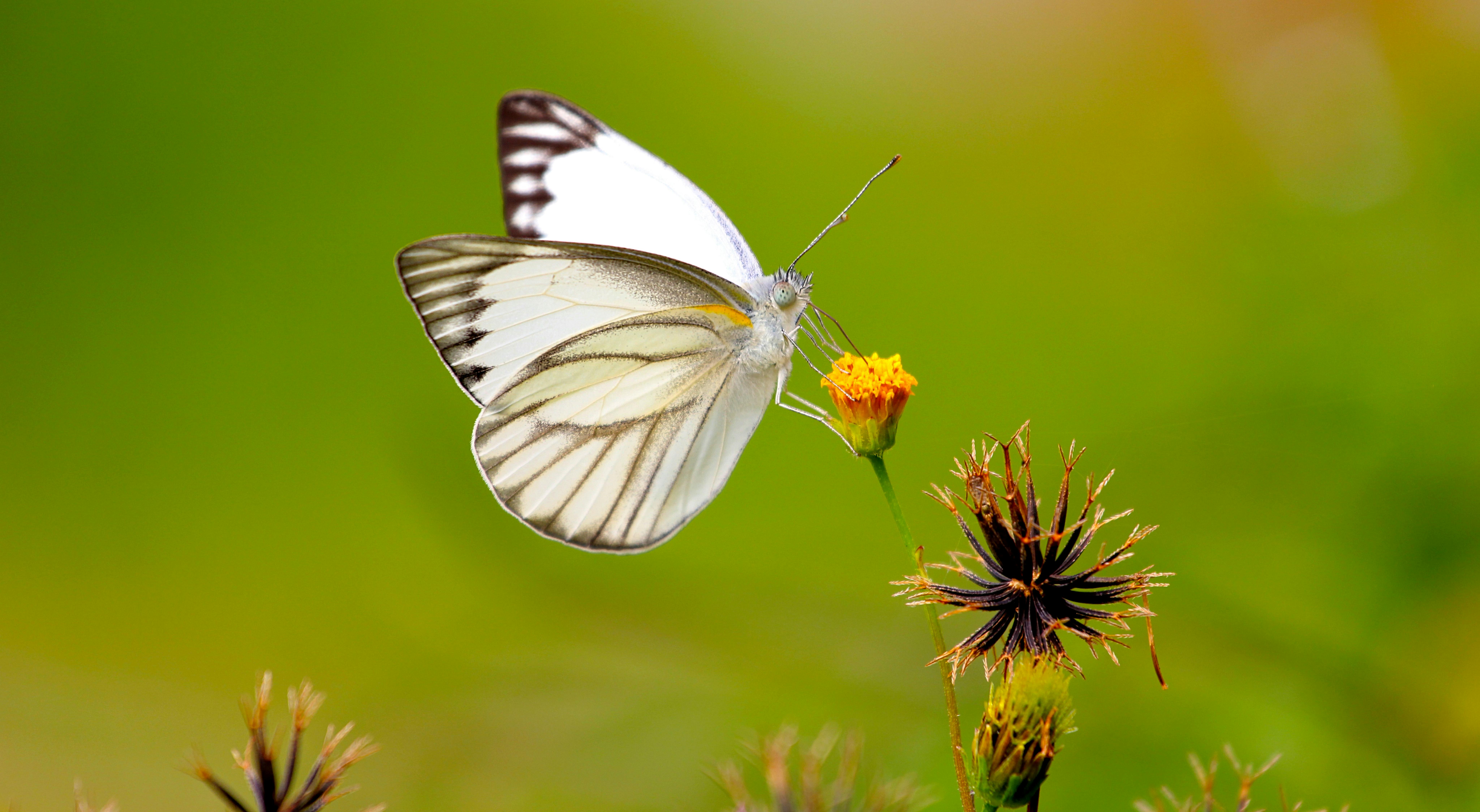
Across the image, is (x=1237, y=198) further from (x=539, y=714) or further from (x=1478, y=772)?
(x=539, y=714)

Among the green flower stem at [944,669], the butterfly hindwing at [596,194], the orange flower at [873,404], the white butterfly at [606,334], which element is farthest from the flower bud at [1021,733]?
the butterfly hindwing at [596,194]

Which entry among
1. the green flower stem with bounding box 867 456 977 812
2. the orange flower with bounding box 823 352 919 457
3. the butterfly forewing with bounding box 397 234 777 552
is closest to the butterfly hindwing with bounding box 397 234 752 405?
the butterfly forewing with bounding box 397 234 777 552

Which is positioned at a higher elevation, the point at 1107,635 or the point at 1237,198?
the point at 1237,198

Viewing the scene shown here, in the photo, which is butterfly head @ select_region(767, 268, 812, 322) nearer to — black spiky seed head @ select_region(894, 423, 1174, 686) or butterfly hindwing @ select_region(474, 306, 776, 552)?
butterfly hindwing @ select_region(474, 306, 776, 552)

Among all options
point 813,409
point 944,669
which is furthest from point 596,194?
point 944,669

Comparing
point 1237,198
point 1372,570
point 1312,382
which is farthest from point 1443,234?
point 1237,198

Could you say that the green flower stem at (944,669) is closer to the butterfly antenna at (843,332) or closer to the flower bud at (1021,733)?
the flower bud at (1021,733)

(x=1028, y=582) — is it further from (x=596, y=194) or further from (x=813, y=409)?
(x=596, y=194)
